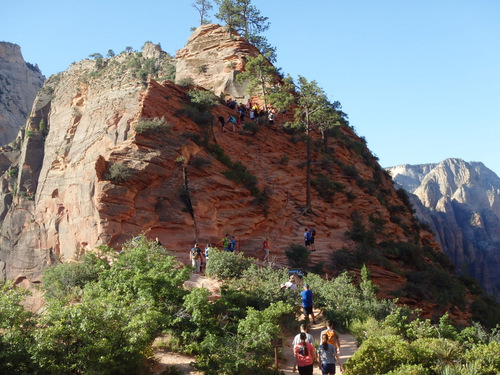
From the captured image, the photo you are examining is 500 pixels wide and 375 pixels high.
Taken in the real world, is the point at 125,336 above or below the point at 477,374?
above

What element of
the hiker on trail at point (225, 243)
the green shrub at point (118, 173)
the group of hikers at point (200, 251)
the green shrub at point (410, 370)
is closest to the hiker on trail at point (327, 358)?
the green shrub at point (410, 370)

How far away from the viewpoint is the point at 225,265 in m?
15.8

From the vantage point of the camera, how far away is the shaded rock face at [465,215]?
242 ft

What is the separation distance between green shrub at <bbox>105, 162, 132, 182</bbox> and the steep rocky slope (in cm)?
6

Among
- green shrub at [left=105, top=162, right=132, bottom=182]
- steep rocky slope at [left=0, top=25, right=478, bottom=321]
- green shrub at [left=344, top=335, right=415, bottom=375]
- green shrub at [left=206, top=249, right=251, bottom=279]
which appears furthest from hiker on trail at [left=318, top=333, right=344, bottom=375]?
green shrub at [left=105, top=162, right=132, bottom=182]

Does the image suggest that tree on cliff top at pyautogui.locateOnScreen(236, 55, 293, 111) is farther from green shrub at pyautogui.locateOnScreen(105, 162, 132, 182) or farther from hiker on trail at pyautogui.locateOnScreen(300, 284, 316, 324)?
hiker on trail at pyautogui.locateOnScreen(300, 284, 316, 324)

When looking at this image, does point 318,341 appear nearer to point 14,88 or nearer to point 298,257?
point 298,257

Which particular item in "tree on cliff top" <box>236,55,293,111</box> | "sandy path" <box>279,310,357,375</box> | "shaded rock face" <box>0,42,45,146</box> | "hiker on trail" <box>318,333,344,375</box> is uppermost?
"shaded rock face" <box>0,42,45,146</box>

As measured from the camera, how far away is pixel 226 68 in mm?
36062

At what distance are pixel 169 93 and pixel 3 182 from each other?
14712 mm

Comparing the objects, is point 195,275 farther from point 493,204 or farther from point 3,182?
point 493,204

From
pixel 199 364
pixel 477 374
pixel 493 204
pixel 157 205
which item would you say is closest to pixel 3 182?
pixel 157 205

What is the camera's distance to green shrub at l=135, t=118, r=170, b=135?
20766 mm

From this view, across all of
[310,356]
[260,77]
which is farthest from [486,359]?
[260,77]
